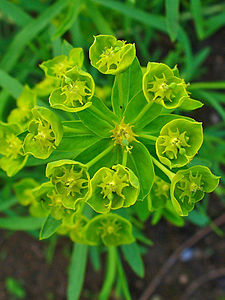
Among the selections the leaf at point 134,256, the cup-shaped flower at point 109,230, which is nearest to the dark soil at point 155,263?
the leaf at point 134,256

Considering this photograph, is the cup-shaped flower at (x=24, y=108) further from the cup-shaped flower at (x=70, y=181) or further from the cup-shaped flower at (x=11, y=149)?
the cup-shaped flower at (x=70, y=181)

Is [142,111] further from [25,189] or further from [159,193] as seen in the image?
[25,189]

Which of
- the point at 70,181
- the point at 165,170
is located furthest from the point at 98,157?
the point at 165,170

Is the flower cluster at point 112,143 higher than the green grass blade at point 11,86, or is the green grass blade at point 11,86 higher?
the green grass blade at point 11,86

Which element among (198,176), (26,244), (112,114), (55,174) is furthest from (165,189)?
(26,244)

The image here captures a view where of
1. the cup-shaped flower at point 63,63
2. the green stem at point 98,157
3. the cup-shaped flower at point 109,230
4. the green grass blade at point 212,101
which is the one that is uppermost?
the cup-shaped flower at point 63,63

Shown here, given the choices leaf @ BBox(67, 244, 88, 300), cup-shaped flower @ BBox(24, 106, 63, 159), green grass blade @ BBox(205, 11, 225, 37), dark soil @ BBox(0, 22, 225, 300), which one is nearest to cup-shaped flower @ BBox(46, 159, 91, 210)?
cup-shaped flower @ BBox(24, 106, 63, 159)

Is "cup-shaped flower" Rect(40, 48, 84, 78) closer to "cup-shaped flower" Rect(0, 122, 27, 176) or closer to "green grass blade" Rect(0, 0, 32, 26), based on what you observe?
"cup-shaped flower" Rect(0, 122, 27, 176)
